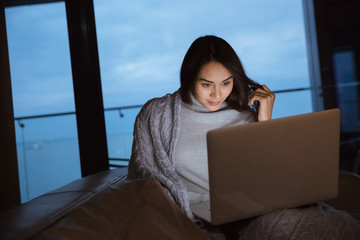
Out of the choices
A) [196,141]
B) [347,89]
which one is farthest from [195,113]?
[347,89]

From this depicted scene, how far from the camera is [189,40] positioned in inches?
123

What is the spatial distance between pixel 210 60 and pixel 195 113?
0.96 feet

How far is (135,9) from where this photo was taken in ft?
10.3

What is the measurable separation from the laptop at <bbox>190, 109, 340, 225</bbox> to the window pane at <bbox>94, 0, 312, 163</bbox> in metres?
1.86

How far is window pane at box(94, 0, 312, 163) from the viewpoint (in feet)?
9.66

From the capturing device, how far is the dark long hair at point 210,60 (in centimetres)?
156

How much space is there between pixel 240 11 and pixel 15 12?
229cm

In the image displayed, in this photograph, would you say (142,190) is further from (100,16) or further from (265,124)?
(100,16)

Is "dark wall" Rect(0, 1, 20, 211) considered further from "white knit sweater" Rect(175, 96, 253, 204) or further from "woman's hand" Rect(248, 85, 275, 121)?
"woman's hand" Rect(248, 85, 275, 121)

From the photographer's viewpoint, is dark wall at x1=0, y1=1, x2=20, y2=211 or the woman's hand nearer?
dark wall at x1=0, y1=1, x2=20, y2=211

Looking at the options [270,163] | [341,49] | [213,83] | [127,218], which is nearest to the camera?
[127,218]

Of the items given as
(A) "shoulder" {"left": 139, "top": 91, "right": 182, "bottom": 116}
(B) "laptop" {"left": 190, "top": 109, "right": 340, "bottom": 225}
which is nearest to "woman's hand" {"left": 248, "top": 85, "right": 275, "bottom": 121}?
(A) "shoulder" {"left": 139, "top": 91, "right": 182, "bottom": 116}

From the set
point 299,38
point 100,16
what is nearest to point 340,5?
point 299,38

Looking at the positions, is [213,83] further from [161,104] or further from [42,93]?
[42,93]
